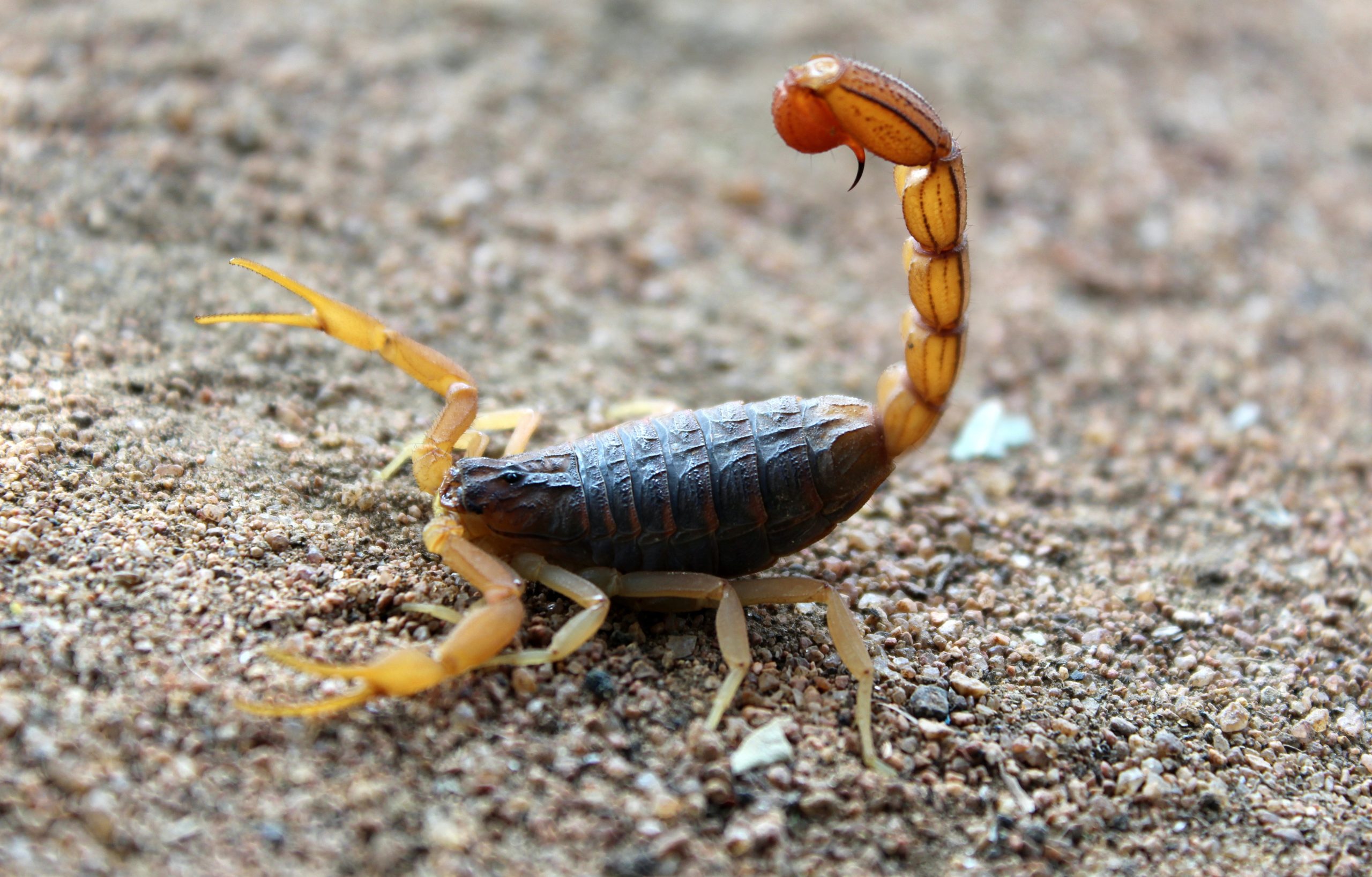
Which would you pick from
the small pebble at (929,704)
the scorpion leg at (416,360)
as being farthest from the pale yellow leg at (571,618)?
the small pebble at (929,704)

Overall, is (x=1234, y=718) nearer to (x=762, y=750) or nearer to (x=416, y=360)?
(x=762, y=750)

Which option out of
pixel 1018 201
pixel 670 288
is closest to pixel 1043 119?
pixel 1018 201

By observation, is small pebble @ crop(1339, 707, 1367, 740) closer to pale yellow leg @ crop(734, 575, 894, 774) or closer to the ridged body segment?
pale yellow leg @ crop(734, 575, 894, 774)

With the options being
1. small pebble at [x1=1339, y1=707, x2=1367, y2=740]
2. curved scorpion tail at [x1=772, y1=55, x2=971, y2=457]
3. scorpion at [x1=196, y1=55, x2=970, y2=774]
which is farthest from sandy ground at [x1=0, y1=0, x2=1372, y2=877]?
curved scorpion tail at [x1=772, y1=55, x2=971, y2=457]

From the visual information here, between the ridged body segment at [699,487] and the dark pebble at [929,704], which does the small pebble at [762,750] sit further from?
the ridged body segment at [699,487]

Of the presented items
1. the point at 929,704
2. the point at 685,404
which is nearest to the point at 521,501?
the point at 929,704

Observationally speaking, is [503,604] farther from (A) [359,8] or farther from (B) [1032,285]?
(A) [359,8]
